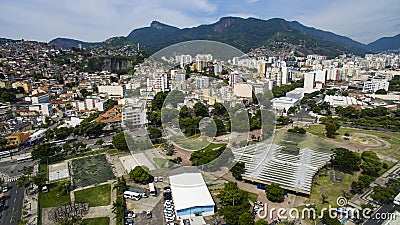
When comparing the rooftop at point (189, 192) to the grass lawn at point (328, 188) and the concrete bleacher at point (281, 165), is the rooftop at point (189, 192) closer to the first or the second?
the concrete bleacher at point (281, 165)

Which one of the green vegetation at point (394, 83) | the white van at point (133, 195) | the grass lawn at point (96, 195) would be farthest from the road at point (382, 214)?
the green vegetation at point (394, 83)

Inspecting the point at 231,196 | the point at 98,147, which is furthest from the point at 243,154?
the point at 98,147

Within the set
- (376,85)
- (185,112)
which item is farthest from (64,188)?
(376,85)

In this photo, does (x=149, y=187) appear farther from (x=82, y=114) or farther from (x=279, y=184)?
(x=82, y=114)

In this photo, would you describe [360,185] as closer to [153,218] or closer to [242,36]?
[153,218]

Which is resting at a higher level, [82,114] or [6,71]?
[6,71]
